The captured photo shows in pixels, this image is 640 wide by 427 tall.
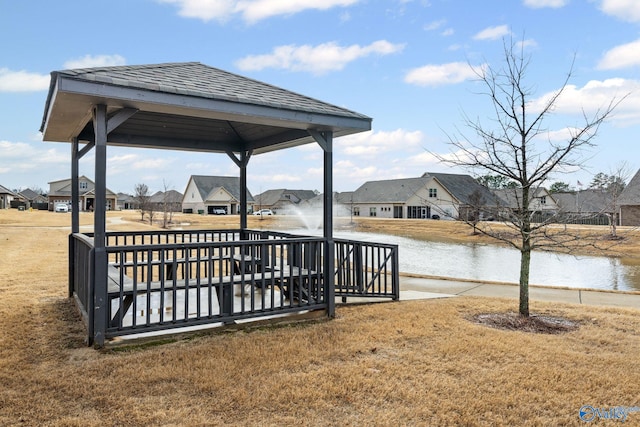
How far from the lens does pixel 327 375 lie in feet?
12.2

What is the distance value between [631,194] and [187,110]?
39835 mm

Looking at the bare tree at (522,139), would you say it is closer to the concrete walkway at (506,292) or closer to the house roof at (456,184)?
the concrete walkway at (506,292)

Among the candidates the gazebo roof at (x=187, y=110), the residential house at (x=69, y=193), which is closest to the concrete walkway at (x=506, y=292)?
the gazebo roof at (x=187, y=110)

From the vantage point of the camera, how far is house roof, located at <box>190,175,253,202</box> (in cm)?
5880

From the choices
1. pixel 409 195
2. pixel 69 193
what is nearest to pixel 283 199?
pixel 409 195

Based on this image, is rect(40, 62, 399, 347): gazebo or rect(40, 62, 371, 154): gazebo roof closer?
rect(40, 62, 371, 154): gazebo roof

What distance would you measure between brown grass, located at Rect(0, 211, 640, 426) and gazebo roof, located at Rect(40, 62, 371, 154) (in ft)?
8.34

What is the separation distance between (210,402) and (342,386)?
1050mm

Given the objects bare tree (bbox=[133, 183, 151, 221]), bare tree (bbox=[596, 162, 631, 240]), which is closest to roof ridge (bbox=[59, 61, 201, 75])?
bare tree (bbox=[596, 162, 631, 240])

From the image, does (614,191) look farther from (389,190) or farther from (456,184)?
(389,190)

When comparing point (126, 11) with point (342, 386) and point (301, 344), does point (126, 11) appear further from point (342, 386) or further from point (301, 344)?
point (342, 386)

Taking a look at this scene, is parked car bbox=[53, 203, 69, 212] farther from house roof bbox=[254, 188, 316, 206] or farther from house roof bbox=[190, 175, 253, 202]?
house roof bbox=[254, 188, 316, 206]

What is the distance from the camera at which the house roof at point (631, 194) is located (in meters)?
33.8

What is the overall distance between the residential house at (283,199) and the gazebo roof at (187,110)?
5805 cm
